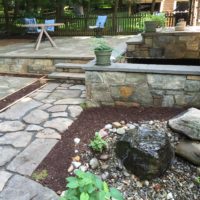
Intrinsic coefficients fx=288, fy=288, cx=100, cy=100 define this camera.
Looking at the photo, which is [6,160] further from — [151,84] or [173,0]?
[173,0]

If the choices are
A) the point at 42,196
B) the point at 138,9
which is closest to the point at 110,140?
the point at 42,196

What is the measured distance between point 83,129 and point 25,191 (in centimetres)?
118

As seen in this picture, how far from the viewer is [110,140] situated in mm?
3201

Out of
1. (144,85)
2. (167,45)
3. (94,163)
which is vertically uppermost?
(167,45)

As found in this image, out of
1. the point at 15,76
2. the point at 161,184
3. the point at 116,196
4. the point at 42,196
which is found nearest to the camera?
the point at 116,196

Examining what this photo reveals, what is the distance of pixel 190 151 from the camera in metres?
2.87

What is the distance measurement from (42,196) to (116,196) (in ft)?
3.20

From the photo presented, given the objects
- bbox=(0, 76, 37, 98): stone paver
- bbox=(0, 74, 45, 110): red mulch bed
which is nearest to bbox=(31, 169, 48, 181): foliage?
bbox=(0, 74, 45, 110): red mulch bed

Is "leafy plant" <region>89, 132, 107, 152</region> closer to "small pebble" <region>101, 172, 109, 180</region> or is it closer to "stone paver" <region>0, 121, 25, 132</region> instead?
"small pebble" <region>101, 172, 109, 180</region>

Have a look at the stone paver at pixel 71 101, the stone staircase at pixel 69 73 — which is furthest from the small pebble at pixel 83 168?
the stone staircase at pixel 69 73

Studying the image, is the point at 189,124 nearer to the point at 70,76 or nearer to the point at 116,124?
the point at 116,124

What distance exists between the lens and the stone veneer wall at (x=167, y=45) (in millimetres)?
5824

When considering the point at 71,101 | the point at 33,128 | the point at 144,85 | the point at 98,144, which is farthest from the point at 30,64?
the point at 98,144

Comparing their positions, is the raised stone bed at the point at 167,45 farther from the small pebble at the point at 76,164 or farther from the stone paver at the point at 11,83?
the small pebble at the point at 76,164
